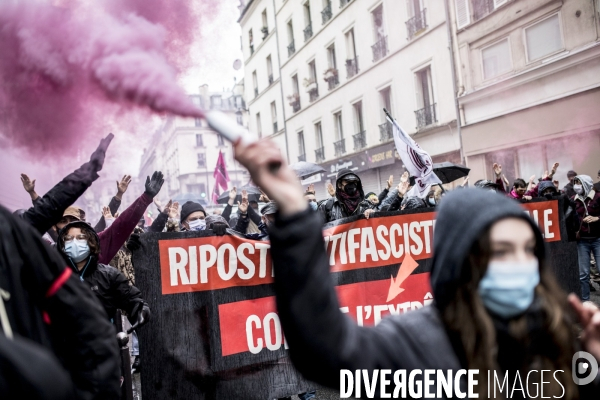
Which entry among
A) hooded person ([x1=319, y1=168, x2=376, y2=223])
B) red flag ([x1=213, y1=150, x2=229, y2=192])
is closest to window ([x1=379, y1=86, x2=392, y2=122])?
red flag ([x1=213, y1=150, x2=229, y2=192])

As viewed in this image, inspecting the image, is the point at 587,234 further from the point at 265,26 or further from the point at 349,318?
the point at 265,26

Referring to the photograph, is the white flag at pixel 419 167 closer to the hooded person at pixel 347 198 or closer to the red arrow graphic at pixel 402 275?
the hooded person at pixel 347 198

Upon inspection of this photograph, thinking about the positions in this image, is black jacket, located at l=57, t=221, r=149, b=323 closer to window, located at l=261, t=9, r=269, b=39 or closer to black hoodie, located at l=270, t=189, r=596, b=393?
black hoodie, located at l=270, t=189, r=596, b=393

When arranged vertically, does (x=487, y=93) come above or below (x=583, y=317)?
above

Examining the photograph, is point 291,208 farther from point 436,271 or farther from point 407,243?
point 407,243

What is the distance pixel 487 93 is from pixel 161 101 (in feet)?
43.8

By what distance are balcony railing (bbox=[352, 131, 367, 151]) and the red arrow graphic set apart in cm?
1801

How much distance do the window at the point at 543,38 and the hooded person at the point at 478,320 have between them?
14111mm

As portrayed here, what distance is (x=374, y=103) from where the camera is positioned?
21.8m

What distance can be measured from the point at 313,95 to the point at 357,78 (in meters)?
4.50

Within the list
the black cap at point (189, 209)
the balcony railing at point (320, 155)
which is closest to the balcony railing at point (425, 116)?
the balcony railing at point (320, 155)

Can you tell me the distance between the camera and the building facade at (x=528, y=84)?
12805mm

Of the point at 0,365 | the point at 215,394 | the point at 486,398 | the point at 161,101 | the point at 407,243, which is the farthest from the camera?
the point at 407,243

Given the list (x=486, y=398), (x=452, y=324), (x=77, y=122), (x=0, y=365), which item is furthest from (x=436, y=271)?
(x=77, y=122)
